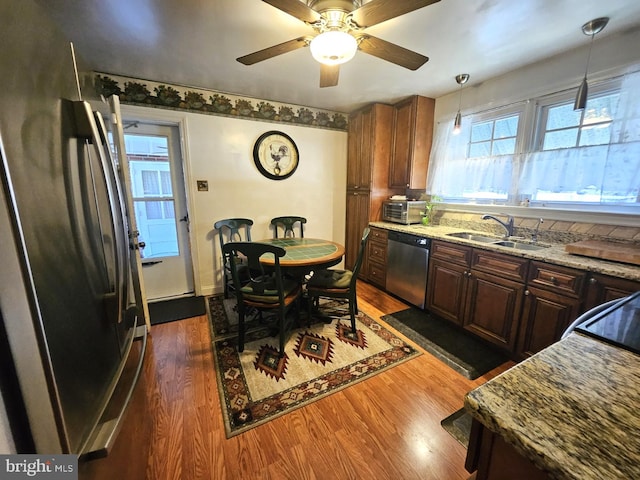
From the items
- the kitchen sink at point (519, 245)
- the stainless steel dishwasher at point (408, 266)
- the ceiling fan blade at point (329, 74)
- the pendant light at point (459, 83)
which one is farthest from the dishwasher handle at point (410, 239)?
the ceiling fan blade at point (329, 74)

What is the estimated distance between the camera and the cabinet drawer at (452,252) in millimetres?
2275

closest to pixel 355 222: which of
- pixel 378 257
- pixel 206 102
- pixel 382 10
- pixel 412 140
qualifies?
pixel 378 257

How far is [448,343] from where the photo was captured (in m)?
2.26

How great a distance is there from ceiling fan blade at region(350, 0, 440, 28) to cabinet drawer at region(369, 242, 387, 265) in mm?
2260

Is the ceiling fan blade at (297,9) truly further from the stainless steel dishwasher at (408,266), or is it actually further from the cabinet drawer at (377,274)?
the cabinet drawer at (377,274)

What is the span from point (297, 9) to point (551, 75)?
2211 mm

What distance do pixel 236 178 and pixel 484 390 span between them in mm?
3155

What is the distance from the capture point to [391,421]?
1521 mm

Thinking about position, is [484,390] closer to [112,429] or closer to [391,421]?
[112,429]

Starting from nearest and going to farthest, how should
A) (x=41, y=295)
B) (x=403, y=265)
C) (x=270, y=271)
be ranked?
(x=41, y=295) → (x=270, y=271) → (x=403, y=265)

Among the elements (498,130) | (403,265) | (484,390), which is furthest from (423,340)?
(498,130)

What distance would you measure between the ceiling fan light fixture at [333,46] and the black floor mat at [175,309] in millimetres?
2576

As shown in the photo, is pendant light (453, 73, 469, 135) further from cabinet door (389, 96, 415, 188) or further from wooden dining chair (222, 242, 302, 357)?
wooden dining chair (222, 242, 302, 357)

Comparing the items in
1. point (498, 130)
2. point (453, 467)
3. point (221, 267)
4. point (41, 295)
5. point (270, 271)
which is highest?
point (498, 130)
